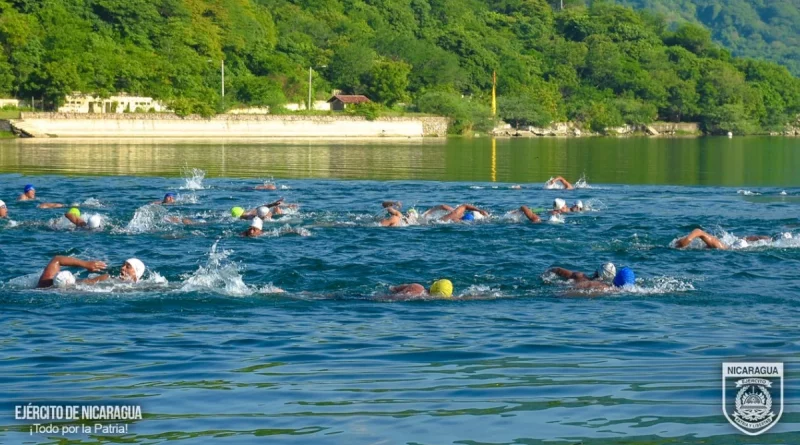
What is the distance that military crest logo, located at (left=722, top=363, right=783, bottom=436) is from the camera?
10711 millimetres

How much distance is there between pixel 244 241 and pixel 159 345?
10.0 m

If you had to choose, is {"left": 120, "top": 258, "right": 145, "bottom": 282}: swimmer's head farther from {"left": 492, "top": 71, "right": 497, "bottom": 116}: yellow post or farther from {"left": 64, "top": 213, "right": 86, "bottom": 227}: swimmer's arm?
{"left": 492, "top": 71, "right": 497, "bottom": 116}: yellow post

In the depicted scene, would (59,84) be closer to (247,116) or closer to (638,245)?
(247,116)

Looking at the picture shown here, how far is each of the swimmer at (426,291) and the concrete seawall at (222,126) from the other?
71.0 m

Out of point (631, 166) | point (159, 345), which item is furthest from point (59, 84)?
point (159, 345)

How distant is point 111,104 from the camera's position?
96.8m

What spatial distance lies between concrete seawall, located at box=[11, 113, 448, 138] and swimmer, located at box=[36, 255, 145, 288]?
6902 cm

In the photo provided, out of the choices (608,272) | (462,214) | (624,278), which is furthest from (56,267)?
(462,214)

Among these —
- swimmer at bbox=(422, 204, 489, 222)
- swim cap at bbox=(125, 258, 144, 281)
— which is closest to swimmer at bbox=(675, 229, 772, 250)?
swimmer at bbox=(422, 204, 489, 222)

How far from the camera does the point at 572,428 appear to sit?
10.6 m

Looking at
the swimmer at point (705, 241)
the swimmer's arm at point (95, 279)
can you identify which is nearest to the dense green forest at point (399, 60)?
the swimmer at point (705, 241)

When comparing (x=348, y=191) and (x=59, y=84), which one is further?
(x=59, y=84)

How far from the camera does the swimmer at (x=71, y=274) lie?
18.0 m

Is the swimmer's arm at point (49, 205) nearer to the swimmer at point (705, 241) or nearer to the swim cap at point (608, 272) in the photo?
the swimmer at point (705, 241)
